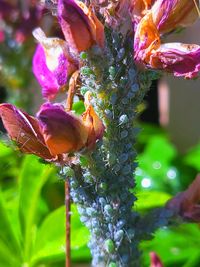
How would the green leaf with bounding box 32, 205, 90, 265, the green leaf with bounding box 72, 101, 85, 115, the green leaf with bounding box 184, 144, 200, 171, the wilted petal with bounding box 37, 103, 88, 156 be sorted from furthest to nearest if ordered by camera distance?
1. the green leaf with bounding box 184, 144, 200, 171
2. the green leaf with bounding box 32, 205, 90, 265
3. the green leaf with bounding box 72, 101, 85, 115
4. the wilted petal with bounding box 37, 103, 88, 156

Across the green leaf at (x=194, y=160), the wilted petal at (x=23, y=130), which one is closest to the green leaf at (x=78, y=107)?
the wilted petal at (x=23, y=130)

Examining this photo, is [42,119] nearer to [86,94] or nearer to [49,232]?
[86,94]

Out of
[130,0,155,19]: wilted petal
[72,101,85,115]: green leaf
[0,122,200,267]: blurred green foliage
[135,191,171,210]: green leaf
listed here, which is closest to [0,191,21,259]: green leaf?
[0,122,200,267]: blurred green foliage

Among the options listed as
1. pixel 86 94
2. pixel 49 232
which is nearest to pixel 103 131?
pixel 86 94

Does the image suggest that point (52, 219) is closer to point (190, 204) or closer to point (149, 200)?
point (149, 200)

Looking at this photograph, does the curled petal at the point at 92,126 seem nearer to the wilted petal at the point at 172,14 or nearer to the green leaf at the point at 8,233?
the wilted petal at the point at 172,14

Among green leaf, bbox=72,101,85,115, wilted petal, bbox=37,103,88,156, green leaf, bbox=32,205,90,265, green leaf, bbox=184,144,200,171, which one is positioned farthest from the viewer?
green leaf, bbox=184,144,200,171

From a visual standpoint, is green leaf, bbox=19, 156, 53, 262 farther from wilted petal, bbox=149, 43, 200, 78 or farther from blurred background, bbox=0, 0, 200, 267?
wilted petal, bbox=149, 43, 200, 78
